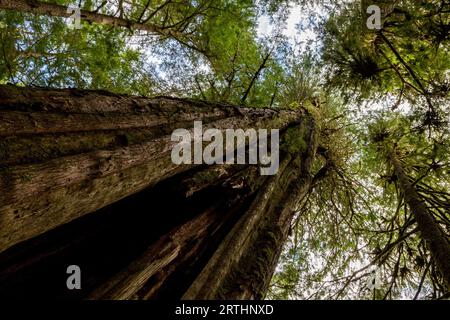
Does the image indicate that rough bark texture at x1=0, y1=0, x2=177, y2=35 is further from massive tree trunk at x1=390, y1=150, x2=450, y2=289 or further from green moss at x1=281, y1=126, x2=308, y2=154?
massive tree trunk at x1=390, y1=150, x2=450, y2=289

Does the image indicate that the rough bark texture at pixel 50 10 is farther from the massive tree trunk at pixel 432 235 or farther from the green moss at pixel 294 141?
the massive tree trunk at pixel 432 235

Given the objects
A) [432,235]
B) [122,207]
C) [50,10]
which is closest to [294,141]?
[432,235]

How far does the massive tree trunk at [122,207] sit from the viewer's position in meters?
1.57

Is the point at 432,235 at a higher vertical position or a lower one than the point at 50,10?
lower

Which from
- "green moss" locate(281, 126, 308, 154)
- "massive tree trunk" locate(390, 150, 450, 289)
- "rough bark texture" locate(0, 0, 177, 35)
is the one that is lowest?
"massive tree trunk" locate(390, 150, 450, 289)

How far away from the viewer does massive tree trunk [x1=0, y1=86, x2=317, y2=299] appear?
5.14 ft

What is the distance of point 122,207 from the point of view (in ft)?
9.17

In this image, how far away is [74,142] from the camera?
1.90 meters

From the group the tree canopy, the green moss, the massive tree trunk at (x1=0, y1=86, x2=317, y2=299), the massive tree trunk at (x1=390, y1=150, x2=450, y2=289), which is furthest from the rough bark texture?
the massive tree trunk at (x1=390, y1=150, x2=450, y2=289)

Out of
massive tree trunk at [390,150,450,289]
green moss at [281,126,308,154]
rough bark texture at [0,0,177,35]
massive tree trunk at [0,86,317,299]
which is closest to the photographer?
massive tree trunk at [0,86,317,299]

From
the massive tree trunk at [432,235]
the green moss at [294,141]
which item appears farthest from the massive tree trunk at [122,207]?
the massive tree trunk at [432,235]

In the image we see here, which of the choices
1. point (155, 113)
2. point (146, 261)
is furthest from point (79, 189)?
point (155, 113)

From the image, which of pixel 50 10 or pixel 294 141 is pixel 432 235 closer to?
pixel 294 141

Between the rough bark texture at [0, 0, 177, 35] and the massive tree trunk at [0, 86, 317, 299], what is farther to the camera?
the rough bark texture at [0, 0, 177, 35]
